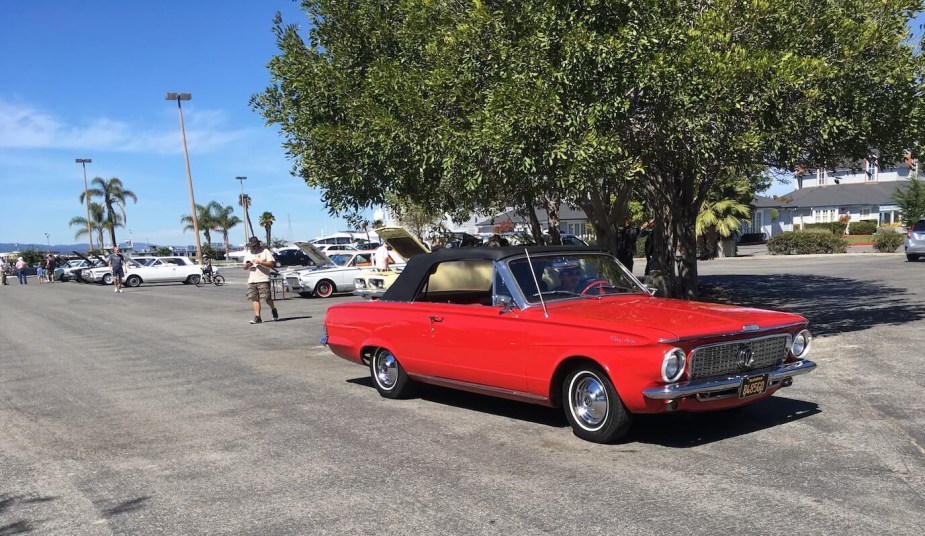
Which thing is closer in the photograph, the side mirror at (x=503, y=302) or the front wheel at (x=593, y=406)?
the front wheel at (x=593, y=406)

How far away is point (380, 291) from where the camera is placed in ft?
34.9

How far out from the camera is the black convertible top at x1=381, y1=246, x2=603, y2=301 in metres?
7.12

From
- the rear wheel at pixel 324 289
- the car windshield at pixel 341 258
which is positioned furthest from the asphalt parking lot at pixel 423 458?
the car windshield at pixel 341 258

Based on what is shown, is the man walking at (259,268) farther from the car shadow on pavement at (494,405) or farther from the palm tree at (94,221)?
the palm tree at (94,221)

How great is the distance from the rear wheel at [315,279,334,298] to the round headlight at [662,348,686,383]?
18.9 m

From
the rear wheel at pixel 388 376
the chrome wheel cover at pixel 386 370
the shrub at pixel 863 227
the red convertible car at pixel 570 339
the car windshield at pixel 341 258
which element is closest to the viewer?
the red convertible car at pixel 570 339

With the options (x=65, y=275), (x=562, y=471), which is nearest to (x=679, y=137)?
(x=562, y=471)

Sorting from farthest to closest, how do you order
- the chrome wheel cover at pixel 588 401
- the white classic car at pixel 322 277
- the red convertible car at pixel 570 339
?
the white classic car at pixel 322 277 → the chrome wheel cover at pixel 588 401 → the red convertible car at pixel 570 339

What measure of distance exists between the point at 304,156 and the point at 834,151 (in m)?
7.35

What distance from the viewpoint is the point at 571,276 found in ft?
23.3

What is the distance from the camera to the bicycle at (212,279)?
1374 inches

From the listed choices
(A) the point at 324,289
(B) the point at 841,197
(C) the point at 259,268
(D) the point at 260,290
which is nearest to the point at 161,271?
(A) the point at 324,289

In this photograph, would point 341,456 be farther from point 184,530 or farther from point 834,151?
point 834,151

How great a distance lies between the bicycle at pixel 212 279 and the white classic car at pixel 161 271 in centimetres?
31
